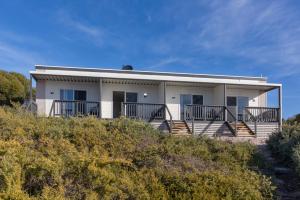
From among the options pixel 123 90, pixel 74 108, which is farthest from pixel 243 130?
pixel 74 108

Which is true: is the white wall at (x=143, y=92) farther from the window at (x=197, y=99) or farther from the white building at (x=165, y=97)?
the window at (x=197, y=99)

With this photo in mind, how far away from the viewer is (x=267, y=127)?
56.6 feet

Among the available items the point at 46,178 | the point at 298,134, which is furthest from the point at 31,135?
the point at 298,134

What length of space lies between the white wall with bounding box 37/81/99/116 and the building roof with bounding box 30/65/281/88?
0.69 m

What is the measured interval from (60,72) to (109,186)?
11.8m

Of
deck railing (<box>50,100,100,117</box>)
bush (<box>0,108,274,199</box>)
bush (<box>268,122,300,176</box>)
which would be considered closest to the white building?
deck railing (<box>50,100,100,117</box>)

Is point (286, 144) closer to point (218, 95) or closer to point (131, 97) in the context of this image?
point (218, 95)

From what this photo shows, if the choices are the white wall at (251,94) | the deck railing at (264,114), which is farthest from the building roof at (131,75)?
the deck railing at (264,114)

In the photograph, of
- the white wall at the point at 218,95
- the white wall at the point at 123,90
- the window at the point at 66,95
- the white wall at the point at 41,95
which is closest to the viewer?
the white wall at the point at 41,95

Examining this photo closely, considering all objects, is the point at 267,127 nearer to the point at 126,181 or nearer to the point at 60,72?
the point at 60,72

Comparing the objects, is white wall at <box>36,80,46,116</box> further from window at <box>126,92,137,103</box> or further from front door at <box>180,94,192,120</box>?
front door at <box>180,94,192,120</box>

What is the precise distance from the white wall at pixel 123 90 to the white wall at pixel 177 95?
78 centimetres

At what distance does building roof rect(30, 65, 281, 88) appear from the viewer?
16.8 m

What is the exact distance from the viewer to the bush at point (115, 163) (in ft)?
19.4
